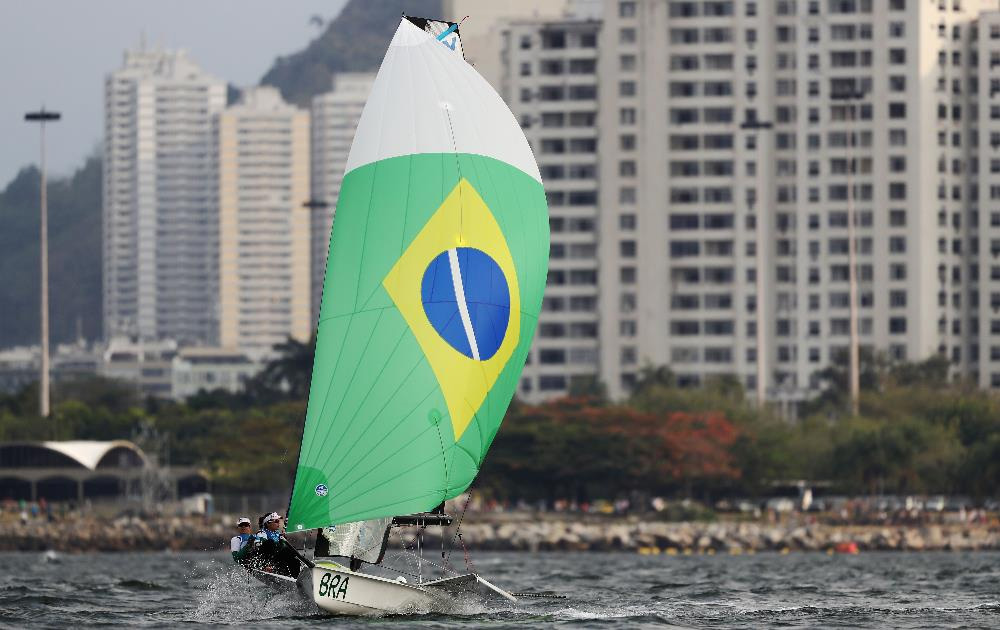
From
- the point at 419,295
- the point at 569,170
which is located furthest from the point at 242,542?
the point at 569,170

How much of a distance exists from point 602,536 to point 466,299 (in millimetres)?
53184

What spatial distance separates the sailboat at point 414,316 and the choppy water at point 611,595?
1.69 meters

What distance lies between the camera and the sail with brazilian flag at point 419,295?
1442 inches

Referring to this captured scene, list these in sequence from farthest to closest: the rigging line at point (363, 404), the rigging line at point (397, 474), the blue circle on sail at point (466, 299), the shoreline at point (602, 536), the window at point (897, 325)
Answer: the window at point (897, 325)
the shoreline at point (602, 536)
the blue circle on sail at point (466, 299)
the rigging line at point (363, 404)
the rigging line at point (397, 474)

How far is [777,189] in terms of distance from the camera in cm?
16950

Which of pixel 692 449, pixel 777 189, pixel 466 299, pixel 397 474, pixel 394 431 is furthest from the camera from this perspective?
pixel 777 189

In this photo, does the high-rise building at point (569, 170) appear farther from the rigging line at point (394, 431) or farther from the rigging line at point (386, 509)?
the rigging line at point (386, 509)

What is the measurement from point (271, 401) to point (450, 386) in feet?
389

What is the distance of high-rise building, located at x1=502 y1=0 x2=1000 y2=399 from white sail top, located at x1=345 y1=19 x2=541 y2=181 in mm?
127175

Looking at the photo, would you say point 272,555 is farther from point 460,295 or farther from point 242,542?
point 460,295

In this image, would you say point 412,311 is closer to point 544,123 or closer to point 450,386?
point 450,386

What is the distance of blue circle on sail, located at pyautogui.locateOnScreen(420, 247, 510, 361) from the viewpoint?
37219 mm

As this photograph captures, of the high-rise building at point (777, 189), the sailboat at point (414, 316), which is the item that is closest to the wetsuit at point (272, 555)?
the sailboat at point (414, 316)

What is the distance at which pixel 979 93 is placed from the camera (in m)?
170
